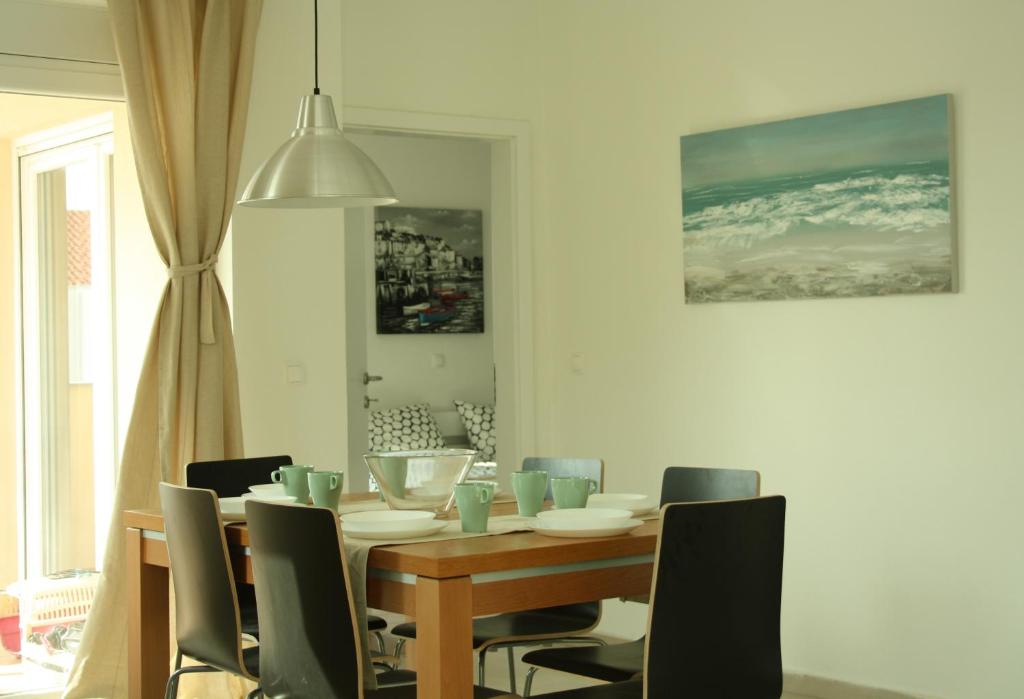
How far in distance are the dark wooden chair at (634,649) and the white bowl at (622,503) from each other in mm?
154

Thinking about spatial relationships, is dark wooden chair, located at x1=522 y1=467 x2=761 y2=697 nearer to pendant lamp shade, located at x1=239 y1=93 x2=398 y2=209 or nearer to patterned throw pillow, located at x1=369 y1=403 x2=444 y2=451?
pendant lamp shade, located at x1=239 y1=93 x2=398 y2=209

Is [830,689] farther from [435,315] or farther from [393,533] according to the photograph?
[435,315]

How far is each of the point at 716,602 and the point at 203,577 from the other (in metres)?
1.25

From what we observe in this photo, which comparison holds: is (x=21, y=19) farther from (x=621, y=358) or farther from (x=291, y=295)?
(x=621, y=358)

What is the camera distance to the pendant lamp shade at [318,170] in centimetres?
301

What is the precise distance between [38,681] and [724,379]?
2717mm

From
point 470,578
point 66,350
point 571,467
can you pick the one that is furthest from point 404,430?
point 470,578

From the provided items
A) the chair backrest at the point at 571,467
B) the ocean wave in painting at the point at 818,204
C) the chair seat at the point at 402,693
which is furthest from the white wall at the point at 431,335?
the chair seat at the point at 402,693

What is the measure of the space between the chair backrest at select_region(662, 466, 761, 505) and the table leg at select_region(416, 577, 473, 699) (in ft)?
3.32

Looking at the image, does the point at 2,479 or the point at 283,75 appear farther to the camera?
the point at 283,75

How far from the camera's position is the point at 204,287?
14.6 ft

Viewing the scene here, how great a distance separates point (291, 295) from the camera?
15.5ft

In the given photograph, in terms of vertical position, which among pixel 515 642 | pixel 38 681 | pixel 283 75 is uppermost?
pixel 283 75

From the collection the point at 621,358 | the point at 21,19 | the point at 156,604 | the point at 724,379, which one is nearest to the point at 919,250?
the point at 724,379
